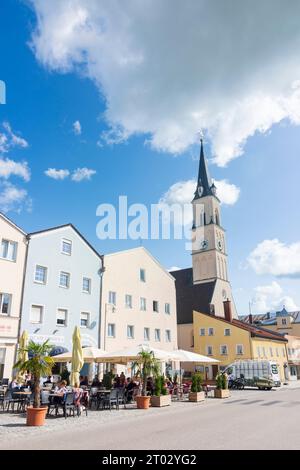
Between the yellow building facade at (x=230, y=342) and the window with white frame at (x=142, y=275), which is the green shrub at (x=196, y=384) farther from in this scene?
the yellow building facade at (x=230, y=342)

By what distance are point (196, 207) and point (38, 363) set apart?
75111 mm

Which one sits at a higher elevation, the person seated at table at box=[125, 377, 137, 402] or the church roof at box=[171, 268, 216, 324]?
the church roof at box=[171, 268, 216, 324]

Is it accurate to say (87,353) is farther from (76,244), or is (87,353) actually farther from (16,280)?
(76,244)

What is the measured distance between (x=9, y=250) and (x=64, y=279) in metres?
5.31

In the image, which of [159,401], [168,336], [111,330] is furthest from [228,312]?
[159,401]

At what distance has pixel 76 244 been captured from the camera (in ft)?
102

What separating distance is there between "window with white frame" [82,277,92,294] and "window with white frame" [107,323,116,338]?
3685mm

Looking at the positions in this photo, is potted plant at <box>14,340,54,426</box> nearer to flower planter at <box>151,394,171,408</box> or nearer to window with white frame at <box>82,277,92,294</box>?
flower planter at <box>151,394,171,408</box>

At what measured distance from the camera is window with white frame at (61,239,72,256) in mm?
29722

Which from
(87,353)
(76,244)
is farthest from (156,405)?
(76,244)

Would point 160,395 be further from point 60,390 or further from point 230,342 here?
point 230,342

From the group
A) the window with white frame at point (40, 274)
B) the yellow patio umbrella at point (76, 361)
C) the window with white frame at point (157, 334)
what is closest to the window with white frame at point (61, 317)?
the window with white frame at point (40, 274)

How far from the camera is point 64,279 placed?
2936 centimetres

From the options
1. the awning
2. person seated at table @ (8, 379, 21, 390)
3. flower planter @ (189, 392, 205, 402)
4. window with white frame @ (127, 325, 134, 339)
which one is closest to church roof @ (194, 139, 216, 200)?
window with white frame @ (127, 325, 134, 339)
